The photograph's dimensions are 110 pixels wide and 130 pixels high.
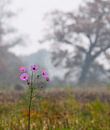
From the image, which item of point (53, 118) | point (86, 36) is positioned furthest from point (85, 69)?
point (53, 118)

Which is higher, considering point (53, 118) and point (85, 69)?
point (85, 69)

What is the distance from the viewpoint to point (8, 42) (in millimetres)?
36688

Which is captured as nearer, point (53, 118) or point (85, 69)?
point (53, 118)

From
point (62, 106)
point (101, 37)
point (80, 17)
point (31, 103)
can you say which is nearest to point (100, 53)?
point (101, 37)

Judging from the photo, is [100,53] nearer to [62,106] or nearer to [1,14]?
[1,14]

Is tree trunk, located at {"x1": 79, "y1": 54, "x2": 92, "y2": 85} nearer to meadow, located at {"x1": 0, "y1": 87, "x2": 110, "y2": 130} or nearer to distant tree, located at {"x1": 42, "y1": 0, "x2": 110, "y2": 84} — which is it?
distant tree, located at {"x1": 42, "y1": 0, "x2": 110, "y2": 84}

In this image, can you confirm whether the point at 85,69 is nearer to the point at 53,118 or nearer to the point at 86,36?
the point at 86,36

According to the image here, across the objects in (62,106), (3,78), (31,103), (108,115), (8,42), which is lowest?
(31,103)

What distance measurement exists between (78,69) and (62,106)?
25153 millimetres

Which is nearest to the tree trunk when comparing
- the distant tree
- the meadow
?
the distant tree

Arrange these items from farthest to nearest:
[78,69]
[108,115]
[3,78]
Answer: [78,69]
[3,78]
[108,115]

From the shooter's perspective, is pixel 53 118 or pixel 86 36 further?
pixel 86 36

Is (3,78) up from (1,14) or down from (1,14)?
down

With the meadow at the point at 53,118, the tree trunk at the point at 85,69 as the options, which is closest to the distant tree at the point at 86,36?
the tree trunk at the point at 85,69
